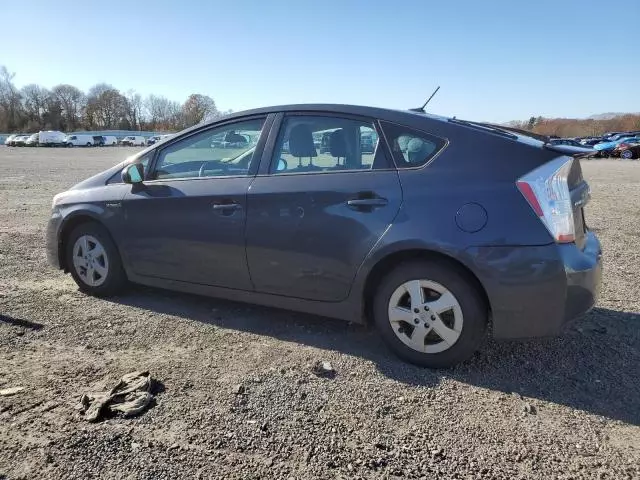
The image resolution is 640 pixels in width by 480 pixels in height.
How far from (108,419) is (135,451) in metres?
0.37

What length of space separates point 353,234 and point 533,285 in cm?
117

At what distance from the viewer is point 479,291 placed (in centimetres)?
323

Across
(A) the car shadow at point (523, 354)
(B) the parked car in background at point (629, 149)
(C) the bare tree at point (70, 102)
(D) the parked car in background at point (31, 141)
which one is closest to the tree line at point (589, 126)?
(B) the parked car in background at point (629, 149)

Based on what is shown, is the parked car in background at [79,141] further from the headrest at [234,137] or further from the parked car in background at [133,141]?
the headrest at [234,137]

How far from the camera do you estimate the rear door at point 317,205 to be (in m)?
3.44

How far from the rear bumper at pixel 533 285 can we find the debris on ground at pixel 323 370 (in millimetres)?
1086

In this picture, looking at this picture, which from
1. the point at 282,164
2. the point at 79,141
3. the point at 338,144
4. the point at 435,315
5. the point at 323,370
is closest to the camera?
the point at 435,315

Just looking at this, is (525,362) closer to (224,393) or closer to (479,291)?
(479,291)

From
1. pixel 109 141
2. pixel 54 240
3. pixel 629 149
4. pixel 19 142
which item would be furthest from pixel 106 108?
pixel 54 240

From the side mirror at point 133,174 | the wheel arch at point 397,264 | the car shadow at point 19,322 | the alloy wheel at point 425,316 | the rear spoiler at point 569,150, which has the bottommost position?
the car shadow at point 19,322

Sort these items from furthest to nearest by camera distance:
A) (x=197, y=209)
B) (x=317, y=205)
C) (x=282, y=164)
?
(x=197, y=209), (x=282, y=164), (x=317, y=205)

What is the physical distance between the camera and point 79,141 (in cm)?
7569

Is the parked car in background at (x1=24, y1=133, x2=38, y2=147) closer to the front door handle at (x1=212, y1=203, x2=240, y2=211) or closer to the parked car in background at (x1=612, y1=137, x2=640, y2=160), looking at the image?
the parked car in background at (x1=612, y1=137, x2=640, y2=160)

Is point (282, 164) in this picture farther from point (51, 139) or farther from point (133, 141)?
point (133, 141)
